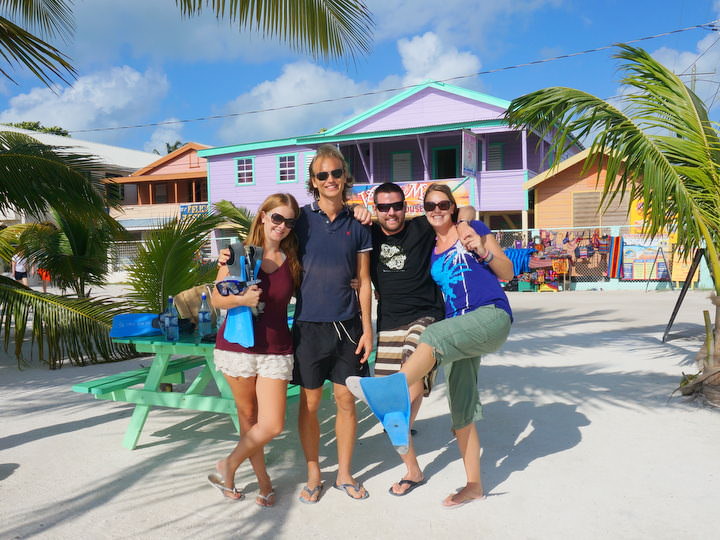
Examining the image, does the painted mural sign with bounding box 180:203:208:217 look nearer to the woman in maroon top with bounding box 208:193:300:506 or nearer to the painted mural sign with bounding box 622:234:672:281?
the woman in maroon top with bounding box 208:193:300:506

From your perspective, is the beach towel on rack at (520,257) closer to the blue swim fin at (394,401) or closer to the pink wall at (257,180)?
the pink wall at (257,180)

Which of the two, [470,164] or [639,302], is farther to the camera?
[470,164]

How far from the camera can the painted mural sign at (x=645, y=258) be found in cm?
1730

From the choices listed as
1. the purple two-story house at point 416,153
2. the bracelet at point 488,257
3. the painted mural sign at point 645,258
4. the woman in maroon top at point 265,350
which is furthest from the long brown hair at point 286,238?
the purple two-story house at point 416,153

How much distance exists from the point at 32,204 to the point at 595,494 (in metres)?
6.28

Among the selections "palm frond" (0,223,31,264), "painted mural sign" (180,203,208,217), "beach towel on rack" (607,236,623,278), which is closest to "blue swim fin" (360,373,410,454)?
"painted mural sign" (180,203,208,217)

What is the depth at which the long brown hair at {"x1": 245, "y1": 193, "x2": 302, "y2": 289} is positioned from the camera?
3333 mm

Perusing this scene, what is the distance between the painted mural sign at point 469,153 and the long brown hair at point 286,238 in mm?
17527

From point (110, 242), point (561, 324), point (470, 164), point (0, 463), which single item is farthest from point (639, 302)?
point (0, 463)

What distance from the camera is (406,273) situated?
3557mm

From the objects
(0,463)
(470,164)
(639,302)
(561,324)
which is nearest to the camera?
(0,463)

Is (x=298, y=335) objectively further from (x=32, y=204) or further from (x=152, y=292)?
(x=32, y=204)

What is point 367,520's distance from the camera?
317 cm

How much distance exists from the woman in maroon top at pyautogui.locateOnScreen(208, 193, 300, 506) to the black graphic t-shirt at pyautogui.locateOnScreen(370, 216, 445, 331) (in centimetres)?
54
